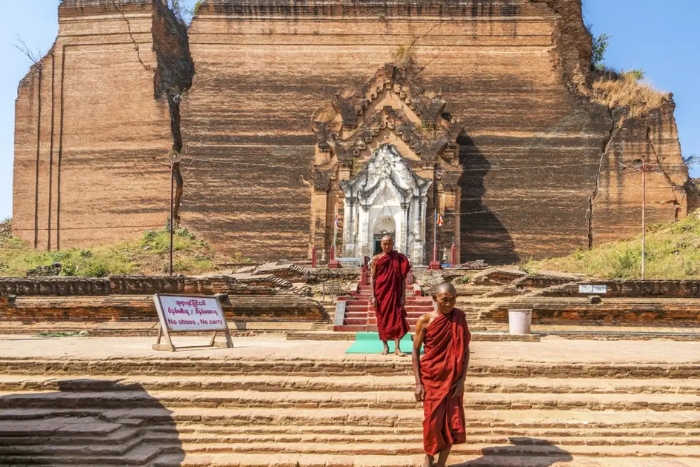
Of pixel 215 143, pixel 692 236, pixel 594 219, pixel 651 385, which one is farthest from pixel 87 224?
pixel 651 385

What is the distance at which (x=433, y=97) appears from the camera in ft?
85.1

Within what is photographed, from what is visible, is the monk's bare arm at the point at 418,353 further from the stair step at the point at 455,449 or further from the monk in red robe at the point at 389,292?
the monk in red robe at the point at 389,292

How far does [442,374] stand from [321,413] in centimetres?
154

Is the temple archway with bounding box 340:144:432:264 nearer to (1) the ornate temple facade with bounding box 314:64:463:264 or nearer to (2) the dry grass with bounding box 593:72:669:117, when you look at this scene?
(1) the ornate temple facade with bounding box 314:64:463:264

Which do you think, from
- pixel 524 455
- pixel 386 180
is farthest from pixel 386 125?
pixel 524 455

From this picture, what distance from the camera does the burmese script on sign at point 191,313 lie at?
30.5ft

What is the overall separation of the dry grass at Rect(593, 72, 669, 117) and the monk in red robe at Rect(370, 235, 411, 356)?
66.8 ft

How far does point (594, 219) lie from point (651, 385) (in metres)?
19.4

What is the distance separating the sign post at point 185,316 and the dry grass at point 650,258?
12682mm

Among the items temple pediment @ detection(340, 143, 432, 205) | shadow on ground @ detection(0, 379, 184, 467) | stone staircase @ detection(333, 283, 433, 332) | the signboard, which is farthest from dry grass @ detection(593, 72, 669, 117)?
shadow on ground @ detection(0, 379, 184, 467)

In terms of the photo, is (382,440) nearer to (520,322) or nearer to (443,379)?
(443,379)

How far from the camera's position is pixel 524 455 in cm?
595

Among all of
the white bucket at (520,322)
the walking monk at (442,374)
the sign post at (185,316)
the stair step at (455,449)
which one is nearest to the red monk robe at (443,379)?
the walking monk at (442,374)

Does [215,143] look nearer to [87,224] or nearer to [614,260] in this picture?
[87,224]
